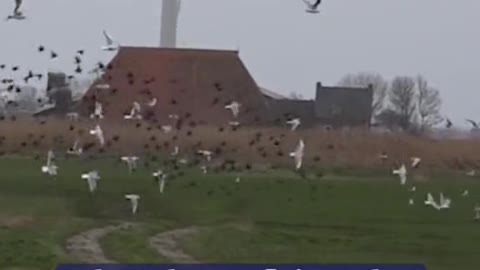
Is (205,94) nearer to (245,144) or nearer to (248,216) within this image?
(245,144)

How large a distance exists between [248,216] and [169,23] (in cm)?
5374

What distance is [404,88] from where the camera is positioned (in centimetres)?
10788

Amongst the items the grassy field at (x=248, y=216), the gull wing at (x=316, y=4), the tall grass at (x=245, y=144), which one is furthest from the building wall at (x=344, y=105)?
the gull wing at (x=316, y=4)

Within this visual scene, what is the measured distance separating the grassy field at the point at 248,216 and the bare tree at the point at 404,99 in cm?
4949

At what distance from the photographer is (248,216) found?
35.5 metres

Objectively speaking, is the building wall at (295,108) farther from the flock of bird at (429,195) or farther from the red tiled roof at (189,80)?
the flock of bird at (429,195)

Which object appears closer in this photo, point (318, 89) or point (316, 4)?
point (316, 4)

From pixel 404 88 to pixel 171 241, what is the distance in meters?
81.6

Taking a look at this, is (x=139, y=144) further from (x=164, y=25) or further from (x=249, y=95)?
(x=164, y=25)

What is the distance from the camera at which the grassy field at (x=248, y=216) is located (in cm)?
2561

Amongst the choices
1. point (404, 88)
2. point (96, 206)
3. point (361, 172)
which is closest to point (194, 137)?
point (361, 172)

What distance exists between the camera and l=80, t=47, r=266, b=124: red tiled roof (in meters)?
68.9

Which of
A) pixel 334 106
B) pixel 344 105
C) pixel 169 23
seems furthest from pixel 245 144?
pixel 344 105

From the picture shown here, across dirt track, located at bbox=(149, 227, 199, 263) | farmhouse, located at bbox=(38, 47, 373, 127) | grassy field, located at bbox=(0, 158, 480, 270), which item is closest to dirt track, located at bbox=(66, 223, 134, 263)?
grassy field, located at bbox=(0, 158, 480, 270)
